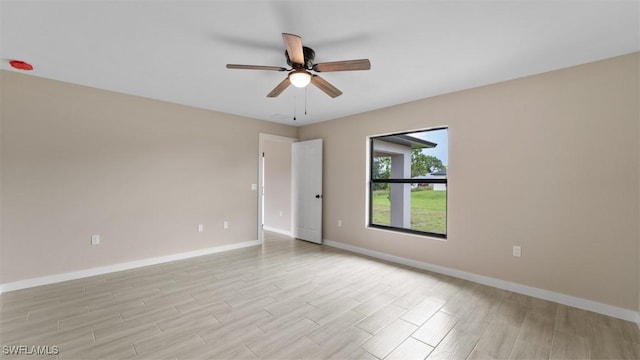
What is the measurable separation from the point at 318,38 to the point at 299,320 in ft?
8.12

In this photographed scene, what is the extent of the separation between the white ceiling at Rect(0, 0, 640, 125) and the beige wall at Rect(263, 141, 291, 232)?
3.27 m

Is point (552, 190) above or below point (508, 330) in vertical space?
above

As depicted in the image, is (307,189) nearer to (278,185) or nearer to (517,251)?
(278,185)

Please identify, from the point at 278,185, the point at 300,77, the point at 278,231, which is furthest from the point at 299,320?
the point at 278,185

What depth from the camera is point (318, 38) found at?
2.21 meters

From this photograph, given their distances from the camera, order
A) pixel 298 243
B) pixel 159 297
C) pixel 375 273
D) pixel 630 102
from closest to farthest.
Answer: pixel 630 102 < pixel 159 297 < pixel 375 273 < pixel 298 243

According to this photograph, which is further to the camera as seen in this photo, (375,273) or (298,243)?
(298,243)

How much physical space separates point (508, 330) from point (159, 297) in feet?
11.1

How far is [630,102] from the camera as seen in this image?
2412mm

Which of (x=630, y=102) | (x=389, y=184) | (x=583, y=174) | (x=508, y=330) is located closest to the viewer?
(x=508, y=330)

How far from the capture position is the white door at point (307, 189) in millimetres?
5281

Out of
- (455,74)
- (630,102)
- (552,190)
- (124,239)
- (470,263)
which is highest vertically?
(455,74)

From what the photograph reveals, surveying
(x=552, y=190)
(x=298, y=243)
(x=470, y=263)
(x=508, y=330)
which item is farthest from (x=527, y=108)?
(x=298, y=243)

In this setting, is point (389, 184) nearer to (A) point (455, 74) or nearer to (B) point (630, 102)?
(A) point (455, 74)
